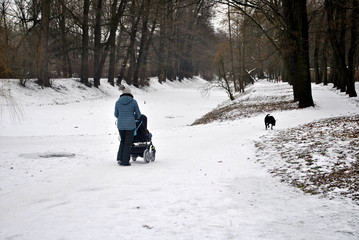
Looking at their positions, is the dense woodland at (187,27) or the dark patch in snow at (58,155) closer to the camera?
the dark patch in snow at (58,155)

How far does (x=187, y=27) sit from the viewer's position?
36.6 meters

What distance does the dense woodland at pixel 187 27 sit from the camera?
17297 millimetres

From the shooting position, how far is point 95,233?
4047 millimetres

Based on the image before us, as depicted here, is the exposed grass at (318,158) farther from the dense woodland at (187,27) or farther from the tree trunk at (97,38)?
the tree trunk at (97,38)

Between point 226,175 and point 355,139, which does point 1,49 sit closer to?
point 226,175

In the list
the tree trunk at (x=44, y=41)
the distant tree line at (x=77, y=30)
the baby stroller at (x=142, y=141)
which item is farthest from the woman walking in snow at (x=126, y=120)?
the tree trunk at (x=44, y=41)

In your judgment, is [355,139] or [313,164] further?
[355,139]

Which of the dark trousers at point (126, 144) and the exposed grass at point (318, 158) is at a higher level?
the dark trousers at point (126, 144)

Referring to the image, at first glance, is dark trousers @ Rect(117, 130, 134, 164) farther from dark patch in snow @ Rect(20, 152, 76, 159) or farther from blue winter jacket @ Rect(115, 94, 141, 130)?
dark patch in snow @ Rect(20, 152, 76, 159)

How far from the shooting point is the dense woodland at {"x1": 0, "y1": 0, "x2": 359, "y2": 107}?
1730cm

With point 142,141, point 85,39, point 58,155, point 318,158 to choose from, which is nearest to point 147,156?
point 142,141

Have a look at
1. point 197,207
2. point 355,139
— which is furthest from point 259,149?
point 197,207

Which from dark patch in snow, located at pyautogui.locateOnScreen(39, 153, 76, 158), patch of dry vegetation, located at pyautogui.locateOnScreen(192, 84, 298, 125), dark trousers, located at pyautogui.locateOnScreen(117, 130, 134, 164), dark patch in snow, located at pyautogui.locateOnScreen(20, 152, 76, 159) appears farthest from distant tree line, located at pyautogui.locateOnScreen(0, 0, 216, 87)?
patch of dry vegetation, located at pyautogui.locateOnScreen(192, 84, 298, 125)

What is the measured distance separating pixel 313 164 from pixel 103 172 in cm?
454
